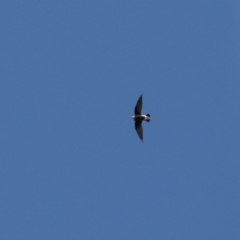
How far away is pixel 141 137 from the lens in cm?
16262

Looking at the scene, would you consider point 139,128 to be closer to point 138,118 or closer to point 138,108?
point 138,118

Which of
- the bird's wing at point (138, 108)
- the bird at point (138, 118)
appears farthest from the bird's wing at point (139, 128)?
the bird's wing at point (138, 108)

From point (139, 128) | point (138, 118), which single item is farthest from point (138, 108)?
point (139, 128)

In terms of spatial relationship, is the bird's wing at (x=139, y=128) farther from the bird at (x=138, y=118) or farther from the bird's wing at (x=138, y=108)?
the bird's wing at (x=138, y=108)

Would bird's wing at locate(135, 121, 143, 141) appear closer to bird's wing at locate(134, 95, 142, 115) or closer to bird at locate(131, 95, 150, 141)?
bird at locate(131, 95, 150, 141)

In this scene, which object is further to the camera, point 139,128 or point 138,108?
point 139,128

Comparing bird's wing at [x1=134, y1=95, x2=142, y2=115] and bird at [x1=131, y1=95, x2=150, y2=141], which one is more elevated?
bird's wing at [x1=134, y1=95, x2=142, y2=115]

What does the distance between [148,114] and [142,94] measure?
2545 mm

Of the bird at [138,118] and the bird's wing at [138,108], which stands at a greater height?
the bird's wing at [138,108]

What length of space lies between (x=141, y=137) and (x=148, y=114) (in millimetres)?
2298

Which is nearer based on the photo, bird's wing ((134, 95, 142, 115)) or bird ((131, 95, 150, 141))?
bird's wing ((134, 95, 142, 115))

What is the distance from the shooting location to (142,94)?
162 m

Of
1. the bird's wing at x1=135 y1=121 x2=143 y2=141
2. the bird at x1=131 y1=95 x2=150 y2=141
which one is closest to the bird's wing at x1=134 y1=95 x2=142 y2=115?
the bird at x1=131 y1=95 x2=150 y2=141

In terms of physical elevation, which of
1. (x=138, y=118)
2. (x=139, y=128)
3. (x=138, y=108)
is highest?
(x=138, y=108)
